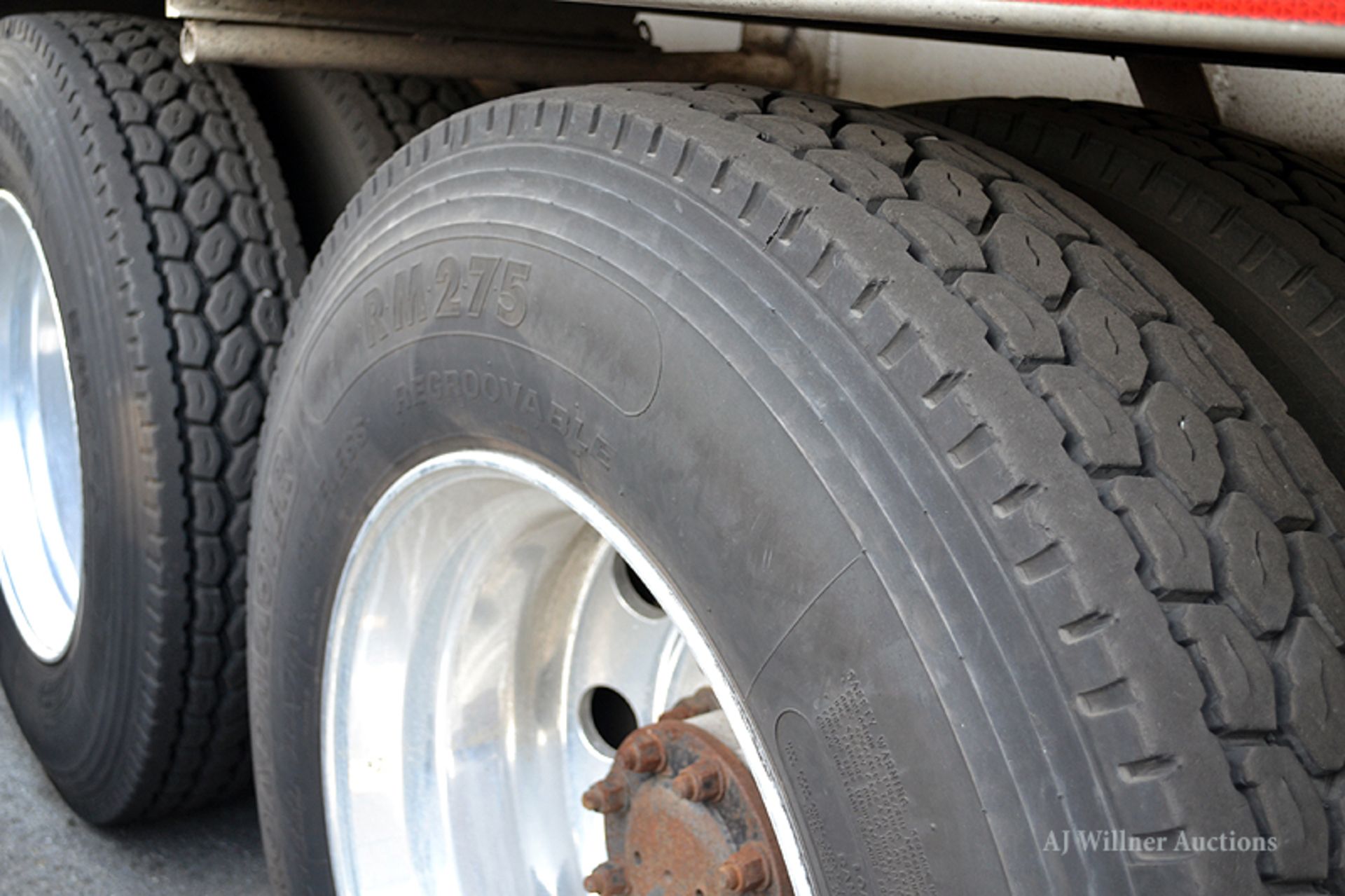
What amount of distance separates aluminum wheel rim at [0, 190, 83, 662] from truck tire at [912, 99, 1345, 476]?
6.07 ft

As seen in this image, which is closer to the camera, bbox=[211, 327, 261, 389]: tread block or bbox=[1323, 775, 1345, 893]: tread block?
bbox=[1323, 775, 1345, 893]: tread block

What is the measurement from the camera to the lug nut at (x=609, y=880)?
1.33 metres

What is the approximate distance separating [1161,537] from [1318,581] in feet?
0.43

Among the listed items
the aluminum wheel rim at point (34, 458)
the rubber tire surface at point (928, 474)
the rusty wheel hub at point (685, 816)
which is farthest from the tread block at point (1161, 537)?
the aluminum wheel rim at point (34, 458)

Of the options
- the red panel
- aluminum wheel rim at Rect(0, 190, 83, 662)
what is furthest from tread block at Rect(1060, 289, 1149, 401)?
aluminum wheel rim at Rect(0, 190, 83, 662)

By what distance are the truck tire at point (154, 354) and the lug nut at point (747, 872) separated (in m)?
1.17

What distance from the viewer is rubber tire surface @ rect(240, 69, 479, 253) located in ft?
7.15

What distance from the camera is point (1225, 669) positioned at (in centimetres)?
80

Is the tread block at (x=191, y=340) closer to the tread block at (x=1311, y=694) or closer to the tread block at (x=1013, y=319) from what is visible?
the tread block at (x=1013, y=319)

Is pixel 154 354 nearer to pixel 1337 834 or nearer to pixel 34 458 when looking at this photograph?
pixel 34 458

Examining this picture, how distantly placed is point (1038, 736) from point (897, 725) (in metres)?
0.09

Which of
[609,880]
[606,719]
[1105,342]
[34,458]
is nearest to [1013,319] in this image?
[1105,342]

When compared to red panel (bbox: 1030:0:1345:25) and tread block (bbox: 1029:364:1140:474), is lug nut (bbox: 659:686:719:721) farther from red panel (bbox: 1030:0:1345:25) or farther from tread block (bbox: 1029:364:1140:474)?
red panel (bbox: 1030:0:1345:25)

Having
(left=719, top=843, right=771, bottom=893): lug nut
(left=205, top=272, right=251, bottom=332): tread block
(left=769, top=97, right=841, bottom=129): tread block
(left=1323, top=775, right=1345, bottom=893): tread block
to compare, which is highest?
(left=205, top=272, right=251, bottom=332): tread block
